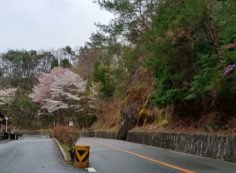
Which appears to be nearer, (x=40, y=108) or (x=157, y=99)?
(x=157, y=99)

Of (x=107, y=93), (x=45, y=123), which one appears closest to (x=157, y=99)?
(x=107, y=93)

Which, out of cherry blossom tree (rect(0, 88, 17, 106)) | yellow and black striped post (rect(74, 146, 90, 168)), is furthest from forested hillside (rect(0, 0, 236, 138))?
cherry blossom tree (rect(0, 88, 17, 106))

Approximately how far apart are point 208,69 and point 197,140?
11.3 ft

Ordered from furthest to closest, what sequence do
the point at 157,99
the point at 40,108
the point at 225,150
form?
the point at 40,108, the point at 157,99, the point at 225,150

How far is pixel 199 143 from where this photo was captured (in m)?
19.3

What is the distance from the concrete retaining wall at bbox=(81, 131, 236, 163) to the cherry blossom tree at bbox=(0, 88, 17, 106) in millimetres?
64330

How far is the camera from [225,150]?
16375 mm

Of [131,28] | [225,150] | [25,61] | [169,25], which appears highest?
[25,61]

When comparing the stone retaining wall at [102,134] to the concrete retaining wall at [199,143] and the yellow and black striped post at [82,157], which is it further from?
the yellow and black striped post at [82,157]

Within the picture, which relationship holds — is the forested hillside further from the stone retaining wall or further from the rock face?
the stone retaining wall

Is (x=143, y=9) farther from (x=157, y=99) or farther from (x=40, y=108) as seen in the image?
(x=40, y=108)

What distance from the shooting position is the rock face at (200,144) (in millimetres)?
16172

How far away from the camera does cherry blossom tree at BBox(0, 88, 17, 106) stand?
3516 inches

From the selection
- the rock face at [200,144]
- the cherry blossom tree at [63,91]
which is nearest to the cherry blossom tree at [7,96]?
the cherry blossom tree at [63,91]
